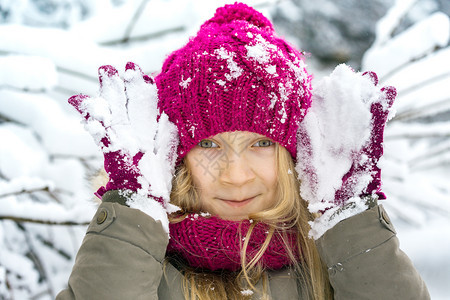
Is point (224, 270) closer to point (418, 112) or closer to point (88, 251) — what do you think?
point (88, 251)

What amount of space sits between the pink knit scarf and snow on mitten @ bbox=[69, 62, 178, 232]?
4.1 inches

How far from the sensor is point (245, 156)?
142 centimetres

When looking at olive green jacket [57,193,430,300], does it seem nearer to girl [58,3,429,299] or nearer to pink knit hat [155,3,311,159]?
girl [58,3,429,299]

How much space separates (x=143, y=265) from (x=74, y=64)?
0.90m

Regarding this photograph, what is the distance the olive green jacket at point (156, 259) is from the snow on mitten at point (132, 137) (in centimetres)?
8

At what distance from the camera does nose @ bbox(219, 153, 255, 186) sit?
1.38m

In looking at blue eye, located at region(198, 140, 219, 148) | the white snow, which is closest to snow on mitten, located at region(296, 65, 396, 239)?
the white snow

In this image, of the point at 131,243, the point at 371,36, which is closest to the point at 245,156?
the point at 131,243

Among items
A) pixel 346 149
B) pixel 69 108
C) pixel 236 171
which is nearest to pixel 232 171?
pixel 236 171

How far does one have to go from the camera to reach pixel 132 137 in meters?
1.37

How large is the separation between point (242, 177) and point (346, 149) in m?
0.33

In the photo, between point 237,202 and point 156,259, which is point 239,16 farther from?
point 156,259

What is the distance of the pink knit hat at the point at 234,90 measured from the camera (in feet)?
4.57

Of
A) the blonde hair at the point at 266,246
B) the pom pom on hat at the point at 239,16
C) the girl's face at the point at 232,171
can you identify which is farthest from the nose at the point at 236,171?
the pom pom on hat at the point at 239,16
